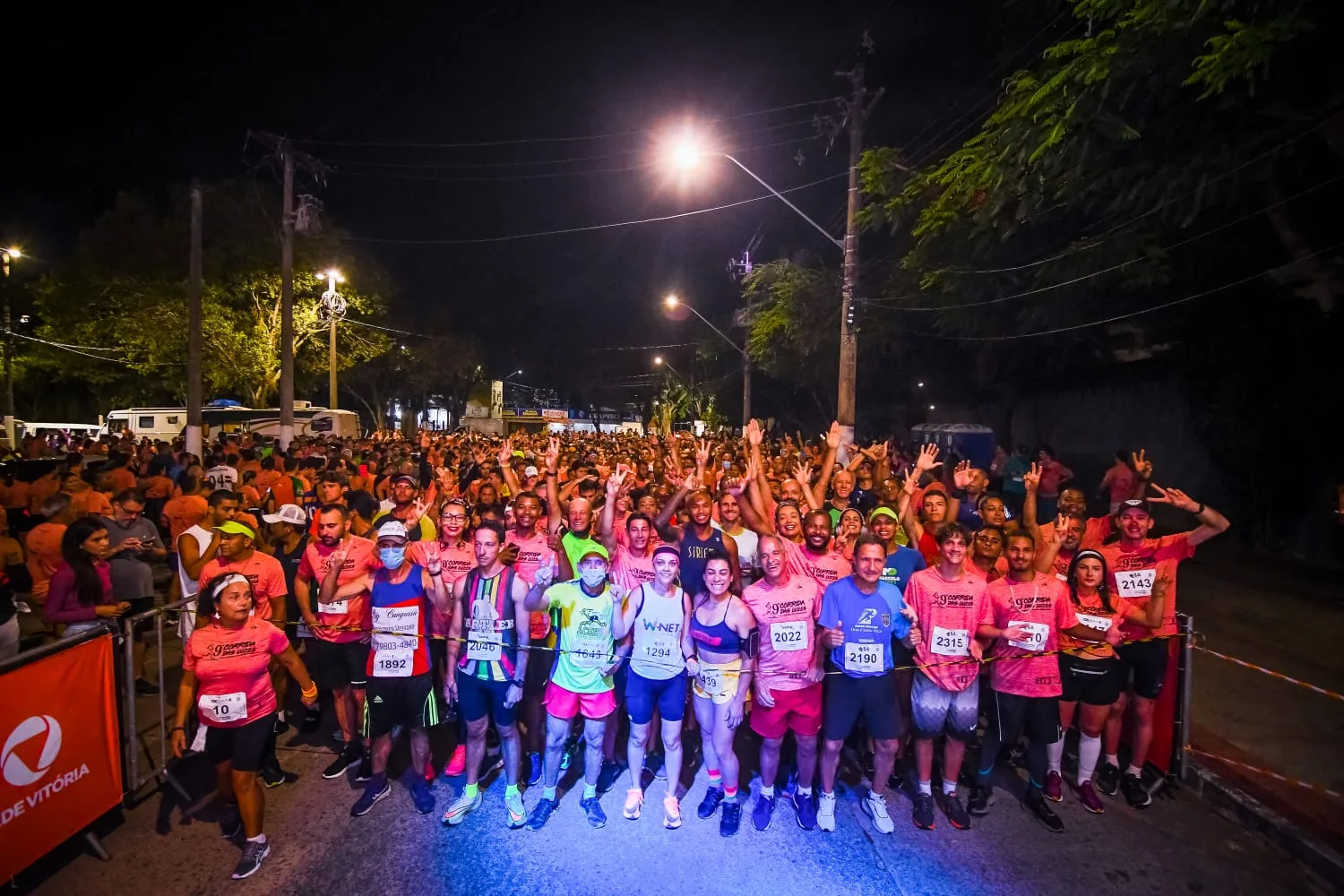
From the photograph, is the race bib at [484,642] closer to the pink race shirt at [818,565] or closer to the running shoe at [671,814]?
the running shoe at [671,814]

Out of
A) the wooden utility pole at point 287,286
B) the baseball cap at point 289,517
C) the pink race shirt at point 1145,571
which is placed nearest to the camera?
the pink race shirt at point 1145,571

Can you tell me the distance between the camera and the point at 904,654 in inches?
198

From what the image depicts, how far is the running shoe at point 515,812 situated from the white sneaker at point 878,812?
7.14ft

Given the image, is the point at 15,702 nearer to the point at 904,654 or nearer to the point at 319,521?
the point at 319,521

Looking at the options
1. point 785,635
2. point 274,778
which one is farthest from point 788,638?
point 274,778

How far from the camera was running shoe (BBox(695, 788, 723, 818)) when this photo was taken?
4.47m

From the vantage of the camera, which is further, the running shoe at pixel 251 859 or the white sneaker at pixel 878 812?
the white sneaker at pixel 878 812

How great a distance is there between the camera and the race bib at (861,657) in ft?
14.4


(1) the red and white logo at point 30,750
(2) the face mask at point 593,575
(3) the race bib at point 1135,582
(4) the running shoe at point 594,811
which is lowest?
(4) the running shoe at point 594,811

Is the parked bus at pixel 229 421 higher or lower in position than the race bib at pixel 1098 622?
higher

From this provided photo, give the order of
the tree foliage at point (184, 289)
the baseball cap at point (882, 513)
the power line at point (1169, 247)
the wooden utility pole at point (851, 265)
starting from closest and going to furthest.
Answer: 1. the baseball cap at point (882, 513)
2. the power line at point (1169, 247)
3. the wooden utility pole at point (851, 265)
4. the tree foliage at point (184, 289)

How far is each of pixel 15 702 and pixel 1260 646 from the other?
10557 mm

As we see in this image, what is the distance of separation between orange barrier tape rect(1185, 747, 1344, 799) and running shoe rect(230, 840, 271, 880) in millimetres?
5947

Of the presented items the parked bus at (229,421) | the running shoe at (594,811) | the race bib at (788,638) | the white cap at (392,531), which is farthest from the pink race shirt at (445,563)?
the parked bus at (229,421)
